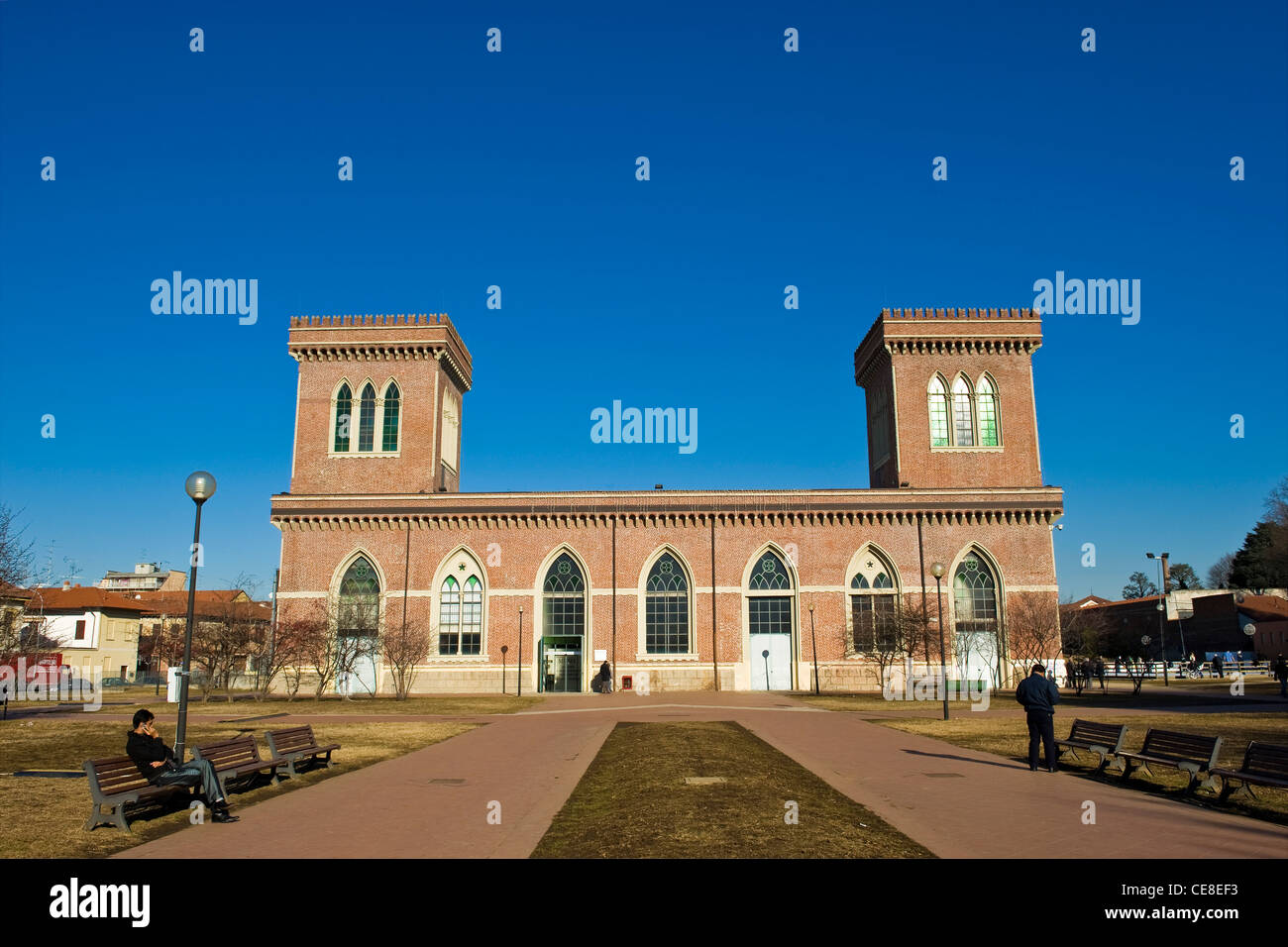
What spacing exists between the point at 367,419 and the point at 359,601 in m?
9.53

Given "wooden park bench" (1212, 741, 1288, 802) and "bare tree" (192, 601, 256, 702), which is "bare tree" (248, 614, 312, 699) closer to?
"bare tree" (192, 601, 256, 702)

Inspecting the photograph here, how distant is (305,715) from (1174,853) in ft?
85.2

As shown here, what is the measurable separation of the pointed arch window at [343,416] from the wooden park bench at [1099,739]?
125 ft

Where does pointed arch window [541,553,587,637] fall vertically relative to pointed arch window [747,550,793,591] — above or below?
below

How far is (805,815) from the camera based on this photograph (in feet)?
36.2

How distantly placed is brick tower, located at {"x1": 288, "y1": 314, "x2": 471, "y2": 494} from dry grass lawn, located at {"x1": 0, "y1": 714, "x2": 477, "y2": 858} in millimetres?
19817

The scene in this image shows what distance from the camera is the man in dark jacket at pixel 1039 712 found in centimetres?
1534

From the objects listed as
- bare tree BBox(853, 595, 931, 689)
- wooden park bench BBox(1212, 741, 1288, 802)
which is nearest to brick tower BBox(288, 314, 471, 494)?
bare tree BBox(853, 595, 931, 689)

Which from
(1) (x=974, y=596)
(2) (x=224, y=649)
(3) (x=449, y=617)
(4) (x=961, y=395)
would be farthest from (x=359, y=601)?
(4) (x=961, y=395)

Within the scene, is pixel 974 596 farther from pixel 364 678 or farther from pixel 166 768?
pixel 166 768

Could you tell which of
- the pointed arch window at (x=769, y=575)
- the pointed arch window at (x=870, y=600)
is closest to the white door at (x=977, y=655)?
the pointed arch window at (x=870, y=600)

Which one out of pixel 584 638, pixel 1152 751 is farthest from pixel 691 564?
pixel 1152 751

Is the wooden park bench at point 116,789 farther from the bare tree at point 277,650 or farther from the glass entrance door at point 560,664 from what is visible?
the glass entrance door at point 560,664

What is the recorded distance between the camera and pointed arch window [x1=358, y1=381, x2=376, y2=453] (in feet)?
152
